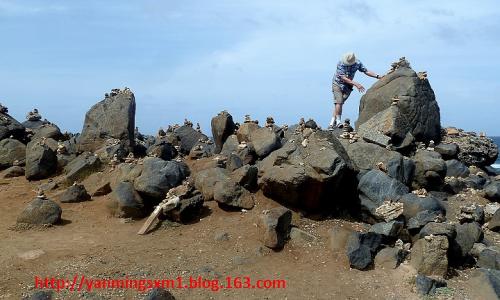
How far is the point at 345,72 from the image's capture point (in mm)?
17875

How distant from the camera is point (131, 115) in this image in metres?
18.9

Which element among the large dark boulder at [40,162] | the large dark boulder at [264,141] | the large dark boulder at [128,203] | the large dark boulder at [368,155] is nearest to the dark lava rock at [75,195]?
the large dark boulder at [128,203]

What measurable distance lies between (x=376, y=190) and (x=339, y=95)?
579cm

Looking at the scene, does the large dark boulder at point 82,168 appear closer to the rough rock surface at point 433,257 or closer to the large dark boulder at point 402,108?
the large dark boulder at point 402,108

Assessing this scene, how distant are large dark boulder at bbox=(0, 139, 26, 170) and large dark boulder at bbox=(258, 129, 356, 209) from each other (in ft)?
34.4

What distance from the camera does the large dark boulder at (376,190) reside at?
12812mm

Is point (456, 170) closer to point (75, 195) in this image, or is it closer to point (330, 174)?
point (330, 174)

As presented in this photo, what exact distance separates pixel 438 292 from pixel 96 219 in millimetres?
8754

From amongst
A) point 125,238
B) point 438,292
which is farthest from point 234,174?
point 438,292

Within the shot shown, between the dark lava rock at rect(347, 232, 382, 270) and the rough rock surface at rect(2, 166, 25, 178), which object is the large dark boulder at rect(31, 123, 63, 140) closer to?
the rough rock surface at rect(2, 166, 25, 178)

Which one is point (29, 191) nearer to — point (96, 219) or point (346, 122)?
point (96, 219)

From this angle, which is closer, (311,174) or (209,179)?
(311,174)

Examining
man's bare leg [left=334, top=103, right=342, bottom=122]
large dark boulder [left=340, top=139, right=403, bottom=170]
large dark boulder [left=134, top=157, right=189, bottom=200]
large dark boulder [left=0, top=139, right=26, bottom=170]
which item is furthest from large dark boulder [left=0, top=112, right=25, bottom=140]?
large dark boulder [left=340, top=139, right=403, bottom=170]

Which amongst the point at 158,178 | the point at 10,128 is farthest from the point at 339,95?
the point at 10,128
